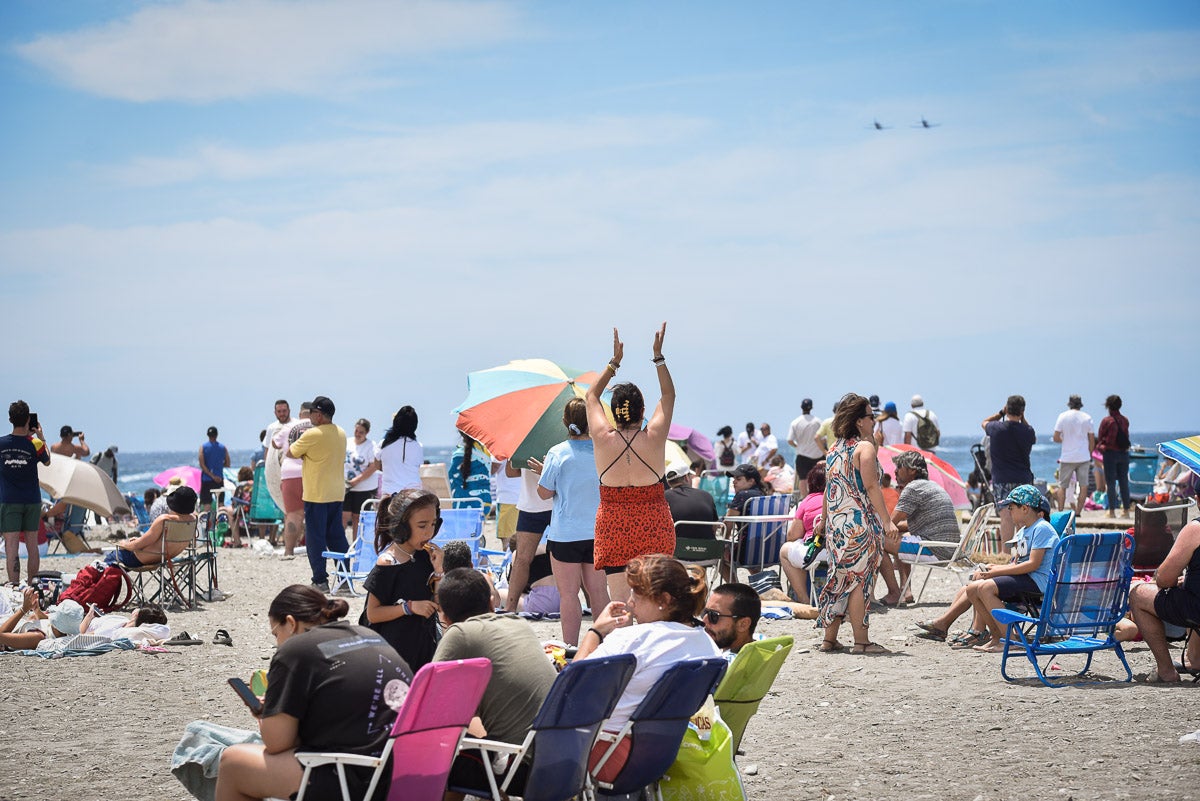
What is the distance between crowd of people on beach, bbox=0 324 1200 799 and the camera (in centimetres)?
397

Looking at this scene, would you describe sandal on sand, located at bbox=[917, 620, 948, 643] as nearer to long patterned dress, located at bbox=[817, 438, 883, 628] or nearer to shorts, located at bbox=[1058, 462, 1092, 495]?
long patterned dress, located at bbox=[817, 438, 883, 628]

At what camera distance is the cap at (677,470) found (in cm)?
1195

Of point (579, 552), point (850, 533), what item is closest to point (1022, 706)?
point (850, 533)

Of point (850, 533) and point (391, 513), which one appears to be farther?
point (850, 533)

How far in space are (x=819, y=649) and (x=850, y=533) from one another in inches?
34.4

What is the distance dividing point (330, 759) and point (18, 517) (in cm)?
892

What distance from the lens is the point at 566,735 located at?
4.14 m

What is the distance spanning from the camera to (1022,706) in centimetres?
657

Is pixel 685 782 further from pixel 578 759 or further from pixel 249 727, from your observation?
pixel 249 727

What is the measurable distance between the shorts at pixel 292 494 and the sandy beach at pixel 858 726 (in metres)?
5.16

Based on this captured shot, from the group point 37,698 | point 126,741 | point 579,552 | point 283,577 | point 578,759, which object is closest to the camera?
point 578,759

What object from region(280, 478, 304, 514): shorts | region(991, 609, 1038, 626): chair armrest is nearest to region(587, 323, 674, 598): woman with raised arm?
region(991, 609, 1038, 626): chair armrest

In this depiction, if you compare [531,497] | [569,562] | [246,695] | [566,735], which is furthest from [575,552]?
[246,695]

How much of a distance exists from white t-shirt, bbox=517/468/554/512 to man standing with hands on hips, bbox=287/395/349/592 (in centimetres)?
325
